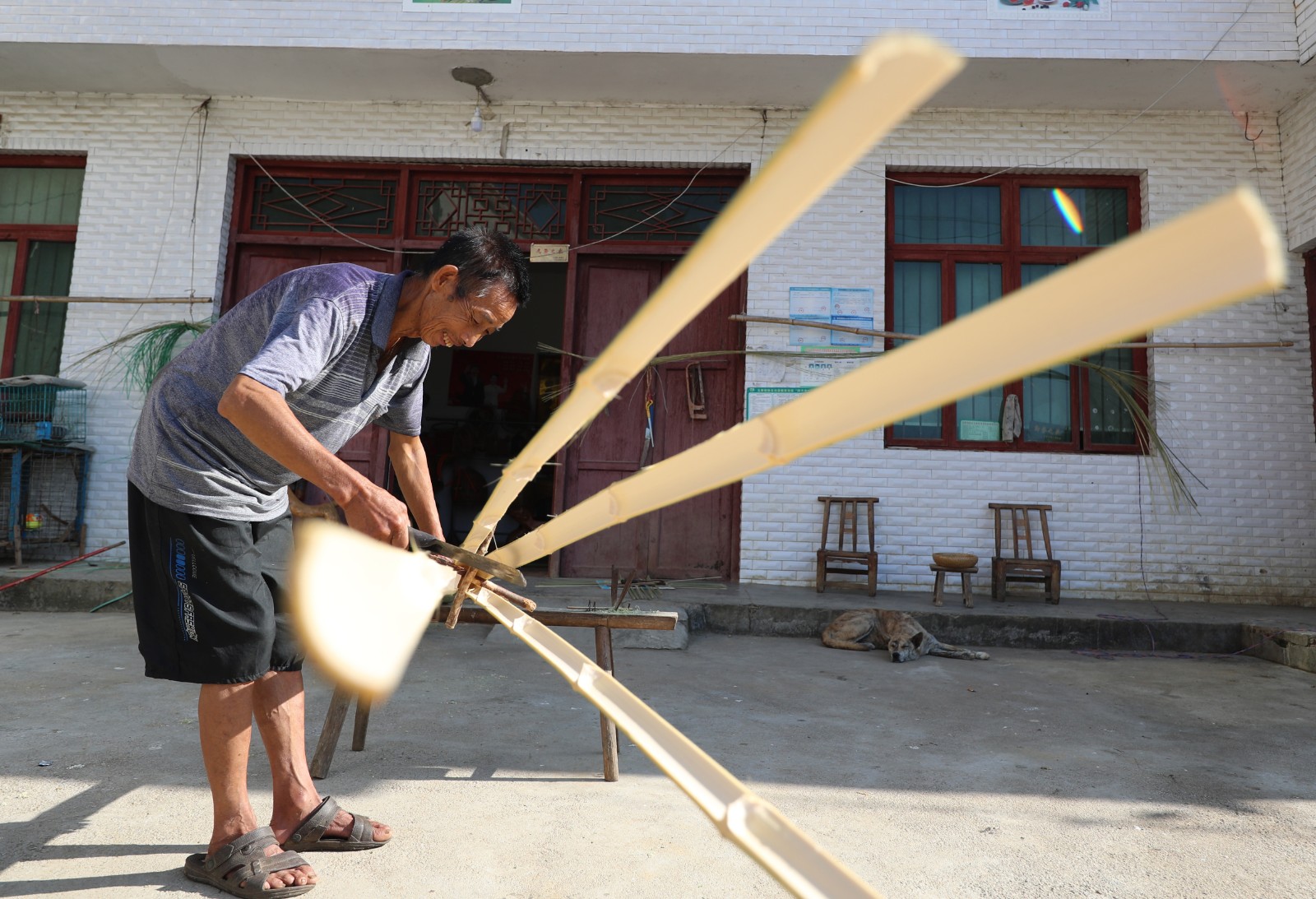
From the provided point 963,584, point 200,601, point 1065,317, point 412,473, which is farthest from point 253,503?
point 963,584

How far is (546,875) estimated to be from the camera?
1.98 metres

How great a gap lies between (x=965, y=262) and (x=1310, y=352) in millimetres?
2592

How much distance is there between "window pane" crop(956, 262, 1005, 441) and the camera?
261 inches

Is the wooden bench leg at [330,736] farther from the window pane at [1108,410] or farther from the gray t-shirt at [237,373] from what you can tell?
the window pane at [1108,410]

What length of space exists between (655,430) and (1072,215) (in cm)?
379

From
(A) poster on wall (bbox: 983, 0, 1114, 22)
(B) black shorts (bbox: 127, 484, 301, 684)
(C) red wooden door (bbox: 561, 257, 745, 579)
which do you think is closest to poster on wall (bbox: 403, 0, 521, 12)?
(C) red wooden door (bbox: 561, 257, 745, 579)

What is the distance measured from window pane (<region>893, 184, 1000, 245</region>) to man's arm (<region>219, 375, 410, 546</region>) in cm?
608

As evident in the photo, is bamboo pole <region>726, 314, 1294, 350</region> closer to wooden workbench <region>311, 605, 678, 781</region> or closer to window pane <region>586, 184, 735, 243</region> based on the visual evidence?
window pane <region>586, 184, 735, 243</region>

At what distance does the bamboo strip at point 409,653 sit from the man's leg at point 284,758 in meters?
1.06

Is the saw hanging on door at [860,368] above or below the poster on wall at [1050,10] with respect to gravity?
below

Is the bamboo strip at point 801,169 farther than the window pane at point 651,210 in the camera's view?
No

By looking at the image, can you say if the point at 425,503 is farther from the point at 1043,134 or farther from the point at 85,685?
the point at 1043,134

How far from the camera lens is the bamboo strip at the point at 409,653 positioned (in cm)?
73

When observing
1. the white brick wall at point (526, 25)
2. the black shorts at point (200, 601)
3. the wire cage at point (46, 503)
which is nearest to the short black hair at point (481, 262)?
the black shorts at point (200, 601)
